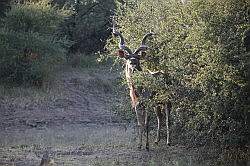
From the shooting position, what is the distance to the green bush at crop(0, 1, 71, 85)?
1034 inches

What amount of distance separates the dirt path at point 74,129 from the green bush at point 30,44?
1.12m

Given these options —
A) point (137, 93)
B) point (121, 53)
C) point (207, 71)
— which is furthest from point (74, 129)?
point (207, 71)

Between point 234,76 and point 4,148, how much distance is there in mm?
6114

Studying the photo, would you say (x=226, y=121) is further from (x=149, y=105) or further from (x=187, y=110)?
(x=149, y=105)

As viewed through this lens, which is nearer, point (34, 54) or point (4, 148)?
point (4, 148)

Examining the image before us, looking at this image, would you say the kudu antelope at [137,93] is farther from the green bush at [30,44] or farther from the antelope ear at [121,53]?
the green bush at [30,44]

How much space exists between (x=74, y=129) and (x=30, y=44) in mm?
7280

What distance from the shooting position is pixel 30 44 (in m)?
26.6

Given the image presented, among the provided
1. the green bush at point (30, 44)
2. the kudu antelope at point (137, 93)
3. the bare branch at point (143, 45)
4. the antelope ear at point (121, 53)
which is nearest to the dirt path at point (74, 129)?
the kudu antelope at point (137, 93)

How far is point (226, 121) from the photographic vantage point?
12.3m

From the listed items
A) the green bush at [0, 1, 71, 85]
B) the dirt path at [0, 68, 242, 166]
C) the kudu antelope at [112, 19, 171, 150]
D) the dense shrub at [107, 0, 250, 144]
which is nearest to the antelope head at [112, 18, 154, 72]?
the kudu antelope at [112, 19, 171, 150]

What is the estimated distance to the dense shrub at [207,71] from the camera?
A: 39.7 ft

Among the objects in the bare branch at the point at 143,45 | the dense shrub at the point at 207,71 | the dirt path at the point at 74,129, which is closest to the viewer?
the dense shrub at the point at 207,71

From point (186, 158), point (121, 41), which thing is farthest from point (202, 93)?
point (121, 41)
